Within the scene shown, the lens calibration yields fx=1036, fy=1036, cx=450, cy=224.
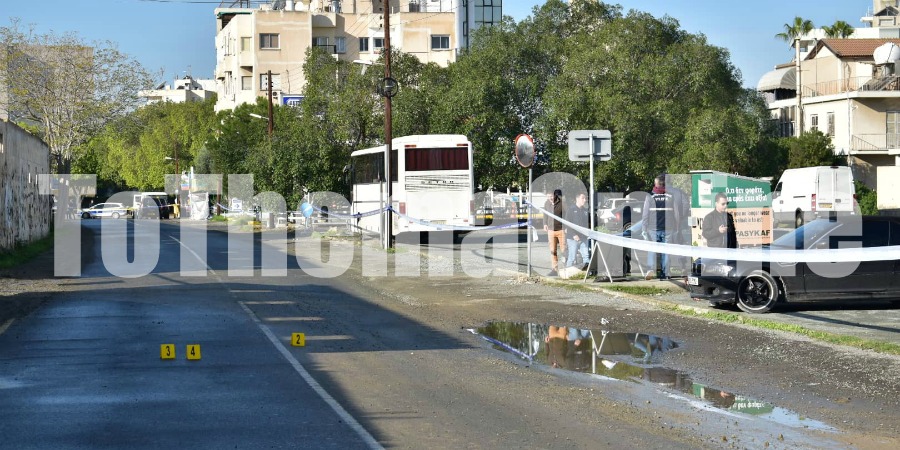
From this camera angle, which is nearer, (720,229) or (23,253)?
(720,229)

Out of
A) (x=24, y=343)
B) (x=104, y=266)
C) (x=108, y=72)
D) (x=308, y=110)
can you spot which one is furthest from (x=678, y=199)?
(x=108, y=72)

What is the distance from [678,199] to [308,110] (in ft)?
98.3

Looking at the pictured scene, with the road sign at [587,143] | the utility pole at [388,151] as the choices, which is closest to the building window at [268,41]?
the utility pole at [388,151]

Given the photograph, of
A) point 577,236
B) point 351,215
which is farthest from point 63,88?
point 577,236

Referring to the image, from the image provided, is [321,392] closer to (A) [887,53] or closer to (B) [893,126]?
(A) [887,53]

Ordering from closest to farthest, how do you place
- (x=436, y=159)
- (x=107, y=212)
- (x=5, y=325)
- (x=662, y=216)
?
(x=5, y=325), (x=662, y=216), (x=436, y=159), (x=107, y=212)

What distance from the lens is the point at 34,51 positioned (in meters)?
54.4

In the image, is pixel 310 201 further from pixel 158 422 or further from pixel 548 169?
pixel 158 422

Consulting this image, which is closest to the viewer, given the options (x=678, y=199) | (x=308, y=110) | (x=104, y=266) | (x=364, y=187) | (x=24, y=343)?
(x=24, y=343)

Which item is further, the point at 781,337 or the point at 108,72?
the point at 108,72

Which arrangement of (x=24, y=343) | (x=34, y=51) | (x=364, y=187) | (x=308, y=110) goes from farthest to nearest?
(x=34, y=51), (x=308, y=110), (x=364, y=187), (x=24, y=343)

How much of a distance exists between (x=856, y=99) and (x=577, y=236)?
1813 inches

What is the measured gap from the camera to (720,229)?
1697cm

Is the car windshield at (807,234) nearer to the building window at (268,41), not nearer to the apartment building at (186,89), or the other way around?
the building window at (268,41)
